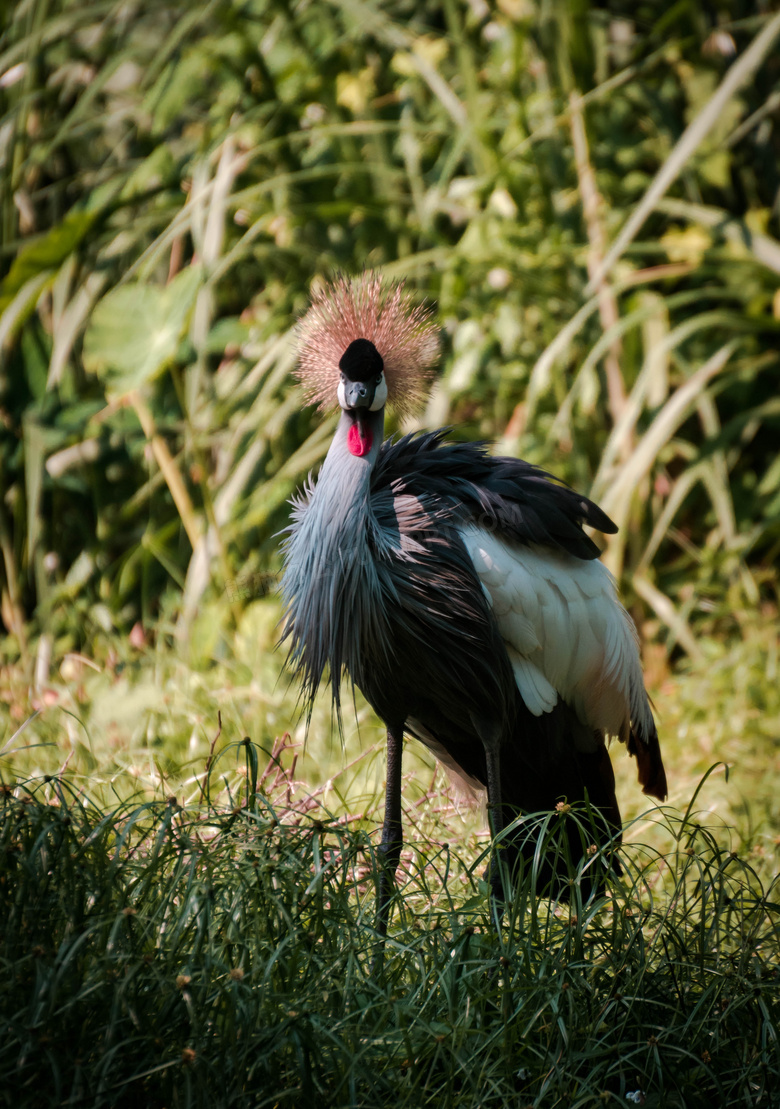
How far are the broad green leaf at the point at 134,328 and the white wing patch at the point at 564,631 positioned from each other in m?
1.86

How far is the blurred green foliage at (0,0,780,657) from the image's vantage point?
11.7 feet

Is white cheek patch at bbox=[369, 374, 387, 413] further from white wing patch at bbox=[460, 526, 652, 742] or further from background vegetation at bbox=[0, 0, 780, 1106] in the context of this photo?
background vegetation at bbox=[0, 0, 780, 1106]

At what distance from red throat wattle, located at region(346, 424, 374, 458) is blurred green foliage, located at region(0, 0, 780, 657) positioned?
160 cm

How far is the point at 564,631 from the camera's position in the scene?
2.10 metres

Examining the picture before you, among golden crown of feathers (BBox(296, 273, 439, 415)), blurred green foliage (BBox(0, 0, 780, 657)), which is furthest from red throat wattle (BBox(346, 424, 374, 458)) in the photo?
blurred green foliage (BBox(0, 0, 780, 657))

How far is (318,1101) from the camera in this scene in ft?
4.36

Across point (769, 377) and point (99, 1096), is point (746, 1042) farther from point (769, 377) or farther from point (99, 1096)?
point (769, 377)

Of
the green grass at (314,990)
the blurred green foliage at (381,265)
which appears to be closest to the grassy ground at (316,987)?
the green grass at (314,990)

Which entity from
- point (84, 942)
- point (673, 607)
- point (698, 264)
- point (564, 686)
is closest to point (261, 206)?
point (698, 264)

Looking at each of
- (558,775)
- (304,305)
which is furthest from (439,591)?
(304,305)

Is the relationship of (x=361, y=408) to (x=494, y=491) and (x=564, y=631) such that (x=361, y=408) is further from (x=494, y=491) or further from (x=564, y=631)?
(x=564, y=631)

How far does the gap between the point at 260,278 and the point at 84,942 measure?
3.60 m

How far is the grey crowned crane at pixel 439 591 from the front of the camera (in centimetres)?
188

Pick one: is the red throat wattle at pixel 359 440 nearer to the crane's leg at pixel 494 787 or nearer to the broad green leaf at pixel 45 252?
the crane's leg at pixel 494 787
